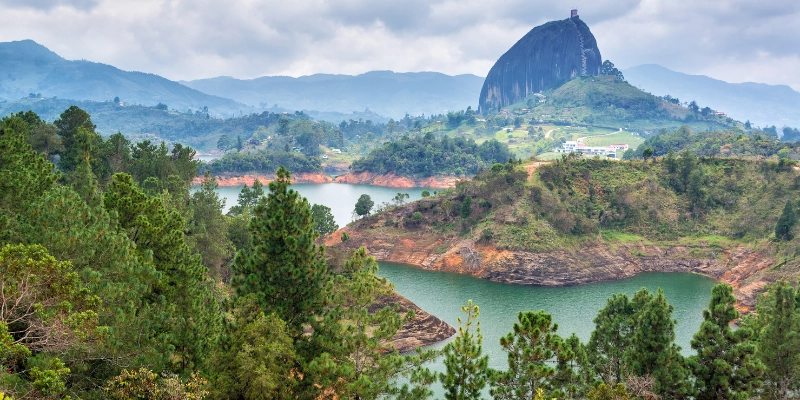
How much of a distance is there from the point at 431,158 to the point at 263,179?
32.1 metres

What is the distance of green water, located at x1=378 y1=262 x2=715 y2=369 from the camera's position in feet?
127

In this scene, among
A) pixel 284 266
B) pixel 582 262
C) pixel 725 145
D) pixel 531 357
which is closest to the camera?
pixel 531 357

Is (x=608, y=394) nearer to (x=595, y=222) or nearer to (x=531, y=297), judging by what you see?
(x=531, y=297)

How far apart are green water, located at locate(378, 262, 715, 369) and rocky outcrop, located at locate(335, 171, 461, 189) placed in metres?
56.7

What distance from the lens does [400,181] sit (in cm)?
11369

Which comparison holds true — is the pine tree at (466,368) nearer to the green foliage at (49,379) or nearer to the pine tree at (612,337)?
the pine tree at (612,337)

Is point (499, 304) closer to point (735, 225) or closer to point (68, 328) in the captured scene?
point (735, 225)

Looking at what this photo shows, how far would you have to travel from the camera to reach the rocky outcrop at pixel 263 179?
112750mm

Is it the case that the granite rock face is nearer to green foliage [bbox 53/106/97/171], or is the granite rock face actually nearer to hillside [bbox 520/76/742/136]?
hillside [bbox 520/76/742/136]

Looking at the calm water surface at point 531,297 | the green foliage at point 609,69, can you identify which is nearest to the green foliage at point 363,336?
the calm water surface at point 531,297

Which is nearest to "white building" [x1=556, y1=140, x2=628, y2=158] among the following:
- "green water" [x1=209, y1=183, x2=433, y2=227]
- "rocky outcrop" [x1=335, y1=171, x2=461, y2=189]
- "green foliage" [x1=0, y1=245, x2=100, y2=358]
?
"rocky outcrop" [x1=335, y1=171, x2=461, y2=189]

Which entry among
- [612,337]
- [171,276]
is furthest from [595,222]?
[171,276]

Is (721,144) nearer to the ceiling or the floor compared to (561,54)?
nearer to the floor

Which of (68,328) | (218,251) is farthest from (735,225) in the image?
(68,328)
